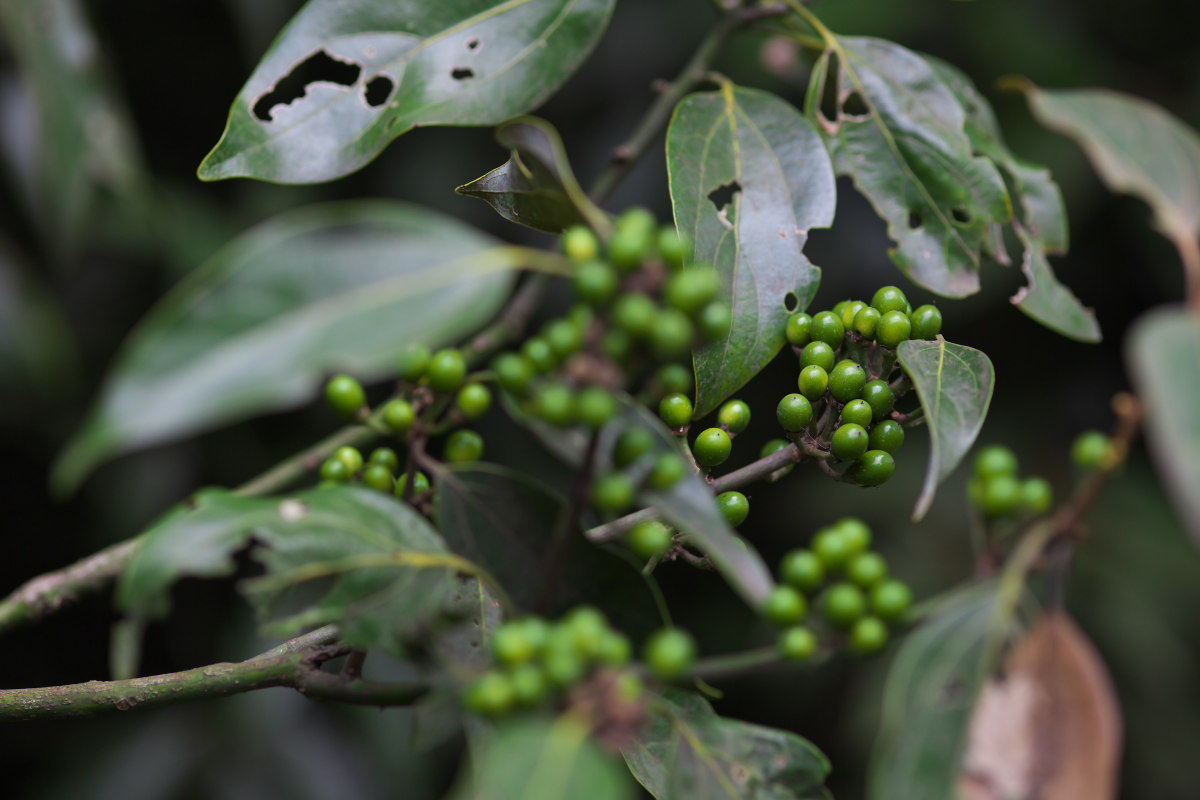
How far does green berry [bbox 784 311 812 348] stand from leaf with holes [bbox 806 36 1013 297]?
0.18 meters

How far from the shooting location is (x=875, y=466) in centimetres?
86

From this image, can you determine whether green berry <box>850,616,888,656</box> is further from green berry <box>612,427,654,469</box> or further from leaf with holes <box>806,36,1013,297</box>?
leaf with holes <box>806,36,1013,297</box>

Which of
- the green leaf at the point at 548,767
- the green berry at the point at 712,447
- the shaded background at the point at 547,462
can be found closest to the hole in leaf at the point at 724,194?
the green berry at the point at 712,447

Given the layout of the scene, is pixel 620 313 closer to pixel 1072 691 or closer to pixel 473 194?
pixel 1072 691

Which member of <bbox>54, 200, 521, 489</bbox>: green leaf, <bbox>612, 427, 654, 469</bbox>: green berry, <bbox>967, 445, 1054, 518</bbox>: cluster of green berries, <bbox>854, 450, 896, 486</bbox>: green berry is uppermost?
<bbox>54, 200, 521, 489</bbox>: green leaf

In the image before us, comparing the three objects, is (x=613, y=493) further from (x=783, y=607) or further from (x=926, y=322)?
(x=926, y=322)

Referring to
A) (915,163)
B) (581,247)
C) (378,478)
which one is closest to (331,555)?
(378,478)

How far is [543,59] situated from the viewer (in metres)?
1.05

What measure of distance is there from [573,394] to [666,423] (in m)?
0.34

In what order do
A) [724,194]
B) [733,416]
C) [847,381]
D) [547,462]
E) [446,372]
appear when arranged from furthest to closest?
[547,462]
[724,194]
[733,416]
[847,381]
[446,372]

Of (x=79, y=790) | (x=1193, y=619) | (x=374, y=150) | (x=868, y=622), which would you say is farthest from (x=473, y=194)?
(x=1193, y=619)

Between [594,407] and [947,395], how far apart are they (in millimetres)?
335

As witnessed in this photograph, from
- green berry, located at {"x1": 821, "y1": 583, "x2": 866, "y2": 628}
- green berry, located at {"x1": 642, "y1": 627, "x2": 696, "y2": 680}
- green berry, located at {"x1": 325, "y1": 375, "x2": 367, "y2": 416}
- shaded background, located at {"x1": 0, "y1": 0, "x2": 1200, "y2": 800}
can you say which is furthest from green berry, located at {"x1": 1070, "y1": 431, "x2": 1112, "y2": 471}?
shaded background, located at {"x1": 0, "y1": 0, "x2": 1200, "y2": 800}

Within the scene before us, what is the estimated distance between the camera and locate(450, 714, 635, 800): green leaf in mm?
523
